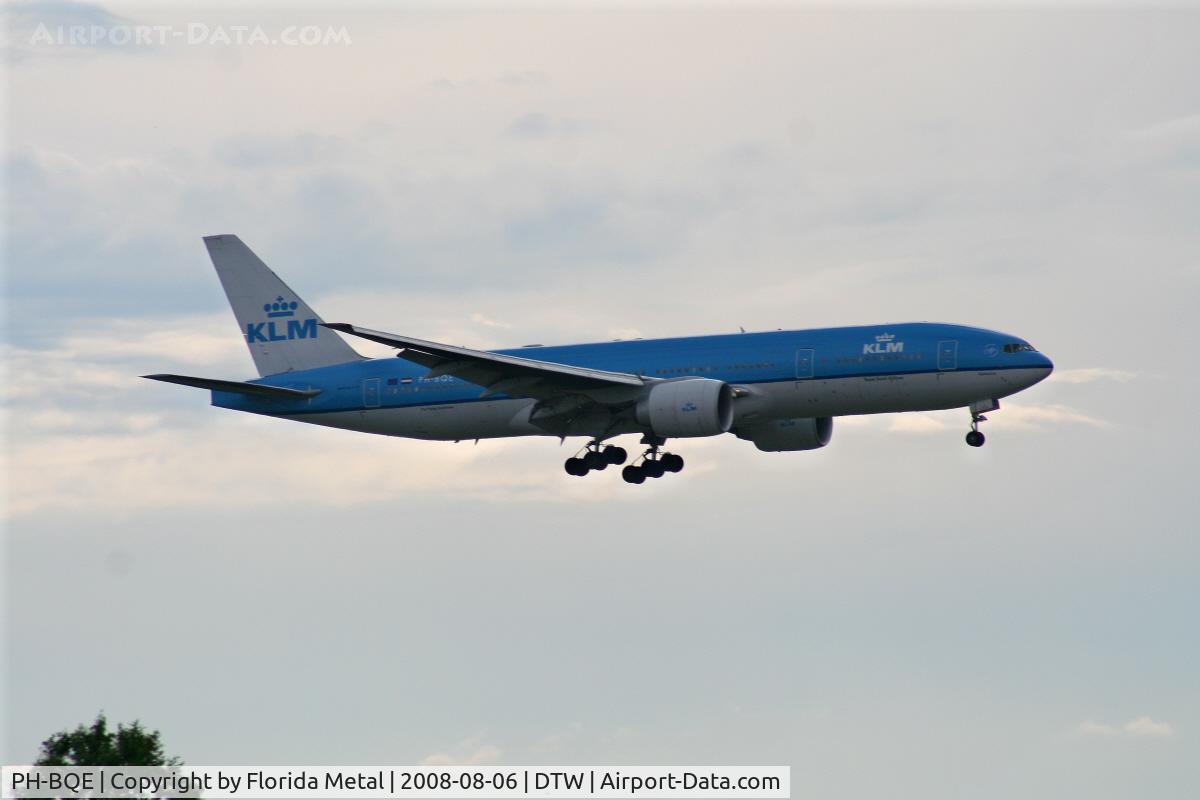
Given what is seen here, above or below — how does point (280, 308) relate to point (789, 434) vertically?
above

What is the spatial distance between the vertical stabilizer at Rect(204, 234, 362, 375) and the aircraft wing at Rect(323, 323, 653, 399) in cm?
921

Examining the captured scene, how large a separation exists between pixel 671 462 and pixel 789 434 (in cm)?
455

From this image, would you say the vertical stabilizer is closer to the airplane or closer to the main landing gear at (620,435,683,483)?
the airplane

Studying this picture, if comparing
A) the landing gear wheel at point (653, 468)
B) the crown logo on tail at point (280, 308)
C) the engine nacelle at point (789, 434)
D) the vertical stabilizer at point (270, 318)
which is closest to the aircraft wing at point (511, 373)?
the landing gear wheel at point (653, 468)

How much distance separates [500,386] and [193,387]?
40.2 ft

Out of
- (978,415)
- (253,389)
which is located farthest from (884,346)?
(253,389)

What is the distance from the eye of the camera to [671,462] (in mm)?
66500

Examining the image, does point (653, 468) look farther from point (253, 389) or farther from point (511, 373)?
point (253, 389)

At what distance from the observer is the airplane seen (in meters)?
60.3

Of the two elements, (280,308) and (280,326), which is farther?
(280,308)

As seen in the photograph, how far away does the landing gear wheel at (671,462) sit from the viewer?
6650 centimetres

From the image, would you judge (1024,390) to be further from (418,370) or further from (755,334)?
(418,370)

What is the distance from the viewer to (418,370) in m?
67.8

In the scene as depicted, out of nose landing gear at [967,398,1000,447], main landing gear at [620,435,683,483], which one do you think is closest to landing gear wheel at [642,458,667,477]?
main landing gear at [620,435,683,483]
